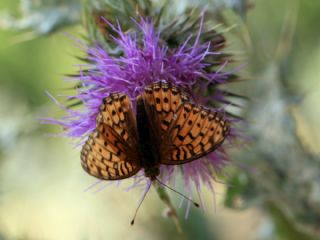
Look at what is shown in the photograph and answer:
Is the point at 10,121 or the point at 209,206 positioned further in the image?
the point at 209,206

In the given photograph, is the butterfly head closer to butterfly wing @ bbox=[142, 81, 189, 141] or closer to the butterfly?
the butterfly

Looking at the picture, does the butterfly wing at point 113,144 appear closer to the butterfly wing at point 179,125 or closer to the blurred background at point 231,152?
the butterfly wing at point 179,125

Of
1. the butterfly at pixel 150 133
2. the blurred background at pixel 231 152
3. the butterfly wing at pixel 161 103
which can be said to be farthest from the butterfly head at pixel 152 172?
the blurred background at pixel 231 152

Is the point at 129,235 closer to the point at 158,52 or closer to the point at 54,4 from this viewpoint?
the point at 54,4

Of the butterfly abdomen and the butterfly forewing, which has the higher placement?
the butterfly forewing

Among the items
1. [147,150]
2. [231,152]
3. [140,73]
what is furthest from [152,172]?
[231,152]

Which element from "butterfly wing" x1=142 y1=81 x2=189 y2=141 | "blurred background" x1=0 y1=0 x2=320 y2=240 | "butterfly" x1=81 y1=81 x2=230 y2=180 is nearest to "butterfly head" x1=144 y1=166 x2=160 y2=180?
"butterfly" x1=81 y1=81 x2=230 y2=180

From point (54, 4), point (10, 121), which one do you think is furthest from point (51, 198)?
point (54, 4)

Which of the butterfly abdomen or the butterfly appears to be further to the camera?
the butterfly abdomen
